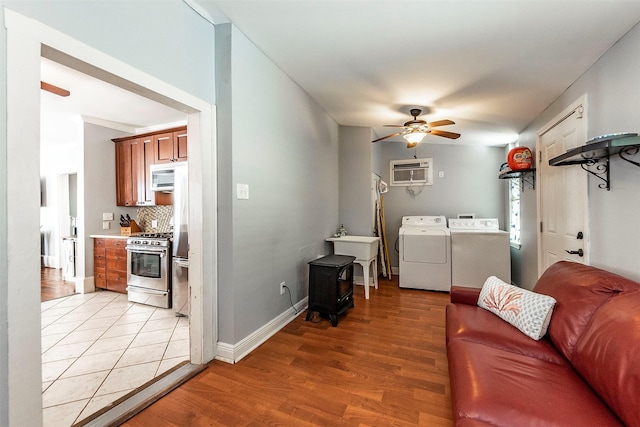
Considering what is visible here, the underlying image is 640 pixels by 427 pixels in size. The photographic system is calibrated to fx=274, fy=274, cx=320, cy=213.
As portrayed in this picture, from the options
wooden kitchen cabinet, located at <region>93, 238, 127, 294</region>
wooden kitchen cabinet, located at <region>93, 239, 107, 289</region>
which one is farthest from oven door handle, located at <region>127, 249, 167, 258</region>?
wooden kitchen cabinet, located at <region>93, 239, 107, 289</region>

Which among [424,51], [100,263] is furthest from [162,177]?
[424,51]

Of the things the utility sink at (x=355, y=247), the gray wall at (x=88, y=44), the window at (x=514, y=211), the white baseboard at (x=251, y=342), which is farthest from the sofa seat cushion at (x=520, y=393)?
the window at (x=514, y=211)

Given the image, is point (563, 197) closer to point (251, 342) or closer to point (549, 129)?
point (549, 129)

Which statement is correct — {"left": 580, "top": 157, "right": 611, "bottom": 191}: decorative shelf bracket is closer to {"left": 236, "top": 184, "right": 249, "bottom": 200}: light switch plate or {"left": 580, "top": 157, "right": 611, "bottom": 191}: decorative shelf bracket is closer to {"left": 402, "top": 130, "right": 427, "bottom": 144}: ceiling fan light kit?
{"left": 402, "top": 130, "right": 427, "bottom": 144}: ceiling fan light kit

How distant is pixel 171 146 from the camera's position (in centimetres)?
386

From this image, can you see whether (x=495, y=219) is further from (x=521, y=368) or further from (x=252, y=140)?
(x=252, y=140)

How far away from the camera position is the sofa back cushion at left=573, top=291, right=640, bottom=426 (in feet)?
3.29

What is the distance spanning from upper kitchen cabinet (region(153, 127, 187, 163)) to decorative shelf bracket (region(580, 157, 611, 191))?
4.28 meters

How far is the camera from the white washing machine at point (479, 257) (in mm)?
3803

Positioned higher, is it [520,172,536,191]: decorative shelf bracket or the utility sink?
[520,172,536,191]: decorative shelf bracket

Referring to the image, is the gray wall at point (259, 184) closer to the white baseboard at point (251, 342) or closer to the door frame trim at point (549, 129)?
the white baseboard at point (251, 342)

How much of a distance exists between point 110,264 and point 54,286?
1.20 m

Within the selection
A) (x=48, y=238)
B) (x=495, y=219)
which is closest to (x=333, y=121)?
(x=495, y=219)

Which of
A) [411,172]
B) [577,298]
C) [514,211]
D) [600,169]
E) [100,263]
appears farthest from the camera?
[411,172]
